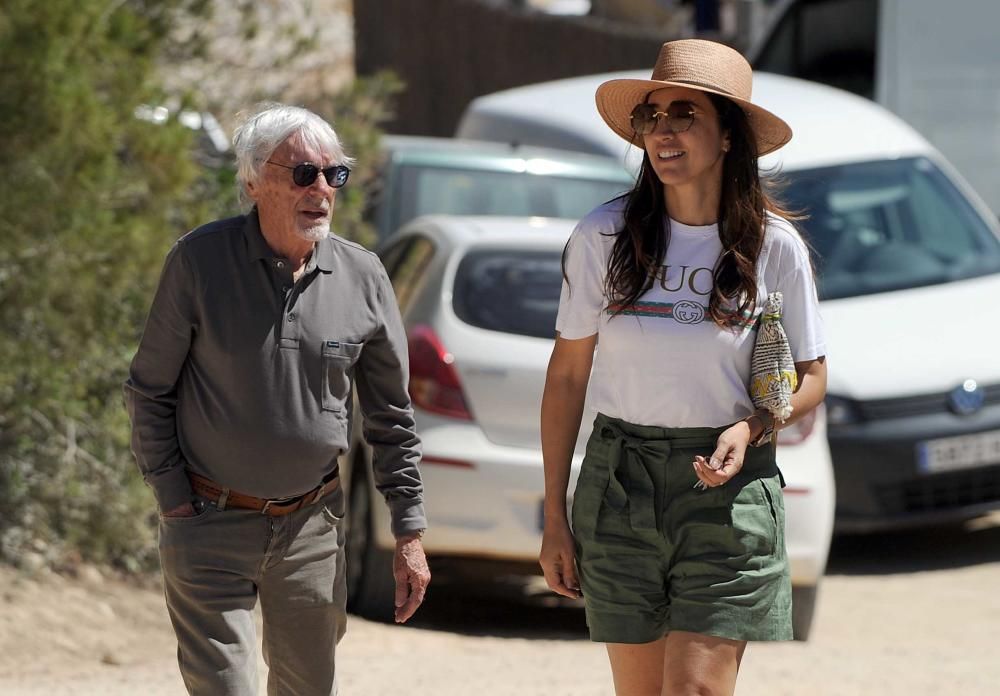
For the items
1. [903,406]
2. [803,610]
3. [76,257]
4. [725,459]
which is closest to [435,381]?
[76,257]

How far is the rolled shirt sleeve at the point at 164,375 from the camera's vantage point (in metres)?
3.48

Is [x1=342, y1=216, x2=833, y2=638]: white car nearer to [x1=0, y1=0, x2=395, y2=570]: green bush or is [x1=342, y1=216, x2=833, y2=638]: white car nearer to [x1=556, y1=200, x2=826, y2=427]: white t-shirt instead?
[x1=0, y1=0, x2=395, y2=570]: green bush

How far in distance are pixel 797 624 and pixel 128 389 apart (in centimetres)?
369

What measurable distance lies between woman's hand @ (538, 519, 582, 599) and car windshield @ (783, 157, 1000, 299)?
17.3 feet

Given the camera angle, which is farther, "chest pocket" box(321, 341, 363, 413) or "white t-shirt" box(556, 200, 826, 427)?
"chest pocket" box(321, 341, 363, 413)

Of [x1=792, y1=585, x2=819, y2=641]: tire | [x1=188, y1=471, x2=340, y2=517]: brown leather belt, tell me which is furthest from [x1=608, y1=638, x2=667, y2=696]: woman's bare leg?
[x1=792, y1=585, x2=819, y2=641]: tire

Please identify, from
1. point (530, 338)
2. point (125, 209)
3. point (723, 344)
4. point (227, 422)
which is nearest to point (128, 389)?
point (227, 422)

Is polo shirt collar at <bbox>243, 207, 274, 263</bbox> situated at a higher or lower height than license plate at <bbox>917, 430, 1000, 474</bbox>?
higher

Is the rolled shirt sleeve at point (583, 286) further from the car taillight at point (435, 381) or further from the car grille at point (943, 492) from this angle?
the car grille at point (943, 492)

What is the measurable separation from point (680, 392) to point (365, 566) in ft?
10.9

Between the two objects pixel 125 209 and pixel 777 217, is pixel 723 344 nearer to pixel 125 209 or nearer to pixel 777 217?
pixel 777 217

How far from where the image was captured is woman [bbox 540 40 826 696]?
3406 millimetres

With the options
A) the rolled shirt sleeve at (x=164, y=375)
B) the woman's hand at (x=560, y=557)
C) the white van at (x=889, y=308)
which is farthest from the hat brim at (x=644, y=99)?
the white van at (x=889, y=308)

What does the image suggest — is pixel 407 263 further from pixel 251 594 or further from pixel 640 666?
pixel 640 666
